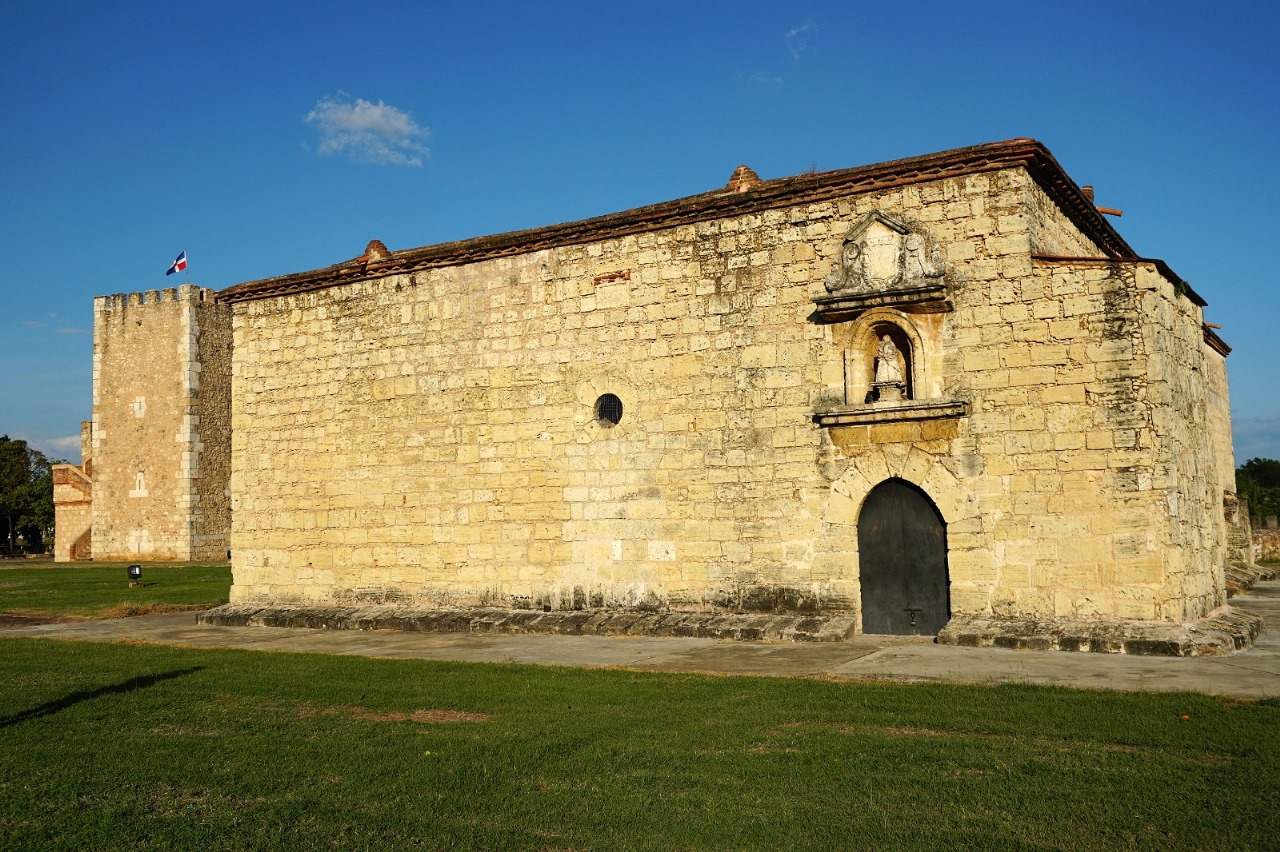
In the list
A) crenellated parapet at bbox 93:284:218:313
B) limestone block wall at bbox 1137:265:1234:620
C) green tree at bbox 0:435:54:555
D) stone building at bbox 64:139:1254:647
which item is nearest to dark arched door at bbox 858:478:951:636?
stone building at bbox 64:139:1254:647

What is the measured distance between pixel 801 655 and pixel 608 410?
4.39 metres

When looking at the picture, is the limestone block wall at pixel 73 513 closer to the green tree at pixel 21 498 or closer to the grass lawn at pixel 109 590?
the grass lawn at pixel 109 590

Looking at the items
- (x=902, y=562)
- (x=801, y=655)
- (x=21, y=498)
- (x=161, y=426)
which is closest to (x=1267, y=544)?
(x=902, y=562)

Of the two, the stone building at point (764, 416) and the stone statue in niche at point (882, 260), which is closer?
the stone building at point (764, 416)

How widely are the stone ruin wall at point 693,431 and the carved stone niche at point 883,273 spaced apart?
15 centimetres

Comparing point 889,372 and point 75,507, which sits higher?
point 889,372

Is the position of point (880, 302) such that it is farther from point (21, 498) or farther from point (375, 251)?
point (21, 498)

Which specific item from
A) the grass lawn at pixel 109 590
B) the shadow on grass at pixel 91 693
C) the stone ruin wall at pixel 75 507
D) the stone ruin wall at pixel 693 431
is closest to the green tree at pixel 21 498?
the stone ruin wall at pixel 75 507

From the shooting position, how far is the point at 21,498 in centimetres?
5456

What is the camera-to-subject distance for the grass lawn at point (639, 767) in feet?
14.5

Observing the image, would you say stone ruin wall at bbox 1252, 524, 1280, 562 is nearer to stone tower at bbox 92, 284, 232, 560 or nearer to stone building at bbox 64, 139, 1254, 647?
stone building at bbox 64, 139, 1254, 647

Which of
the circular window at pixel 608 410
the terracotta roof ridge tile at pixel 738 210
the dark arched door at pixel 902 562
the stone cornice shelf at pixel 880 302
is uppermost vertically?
the terracotta roof ridge tile at pixel 738 210

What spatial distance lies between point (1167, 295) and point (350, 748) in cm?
918

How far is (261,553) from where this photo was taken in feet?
50.2
